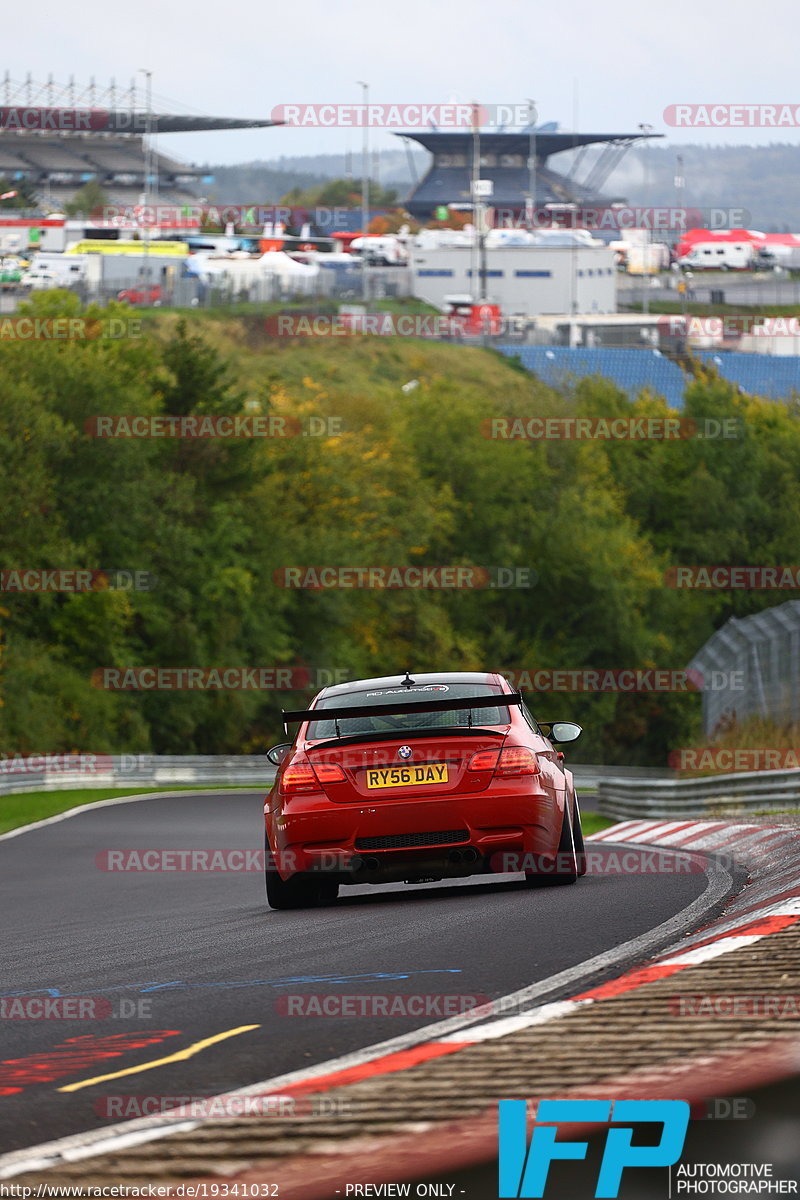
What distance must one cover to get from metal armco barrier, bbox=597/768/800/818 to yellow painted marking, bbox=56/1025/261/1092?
48.0ft

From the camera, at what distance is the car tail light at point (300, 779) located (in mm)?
10516

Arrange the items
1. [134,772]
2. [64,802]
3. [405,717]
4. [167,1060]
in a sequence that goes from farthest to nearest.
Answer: [134,772] < [64,802] < [405,717] < [167,1060]

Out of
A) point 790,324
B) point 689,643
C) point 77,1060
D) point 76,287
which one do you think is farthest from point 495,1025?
point 790,324

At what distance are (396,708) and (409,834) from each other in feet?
2.85

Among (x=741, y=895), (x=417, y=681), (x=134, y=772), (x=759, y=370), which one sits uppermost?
(x=759, y=370)

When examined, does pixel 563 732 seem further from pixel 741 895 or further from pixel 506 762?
pixel 741 895

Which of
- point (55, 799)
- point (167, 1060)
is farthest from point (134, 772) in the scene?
point (167, 1060)

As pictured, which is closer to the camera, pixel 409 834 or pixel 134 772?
pixel 409 834

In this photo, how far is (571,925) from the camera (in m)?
8.85

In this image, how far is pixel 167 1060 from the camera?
584 centimetres

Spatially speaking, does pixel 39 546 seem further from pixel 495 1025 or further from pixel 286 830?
pixel 495 1025

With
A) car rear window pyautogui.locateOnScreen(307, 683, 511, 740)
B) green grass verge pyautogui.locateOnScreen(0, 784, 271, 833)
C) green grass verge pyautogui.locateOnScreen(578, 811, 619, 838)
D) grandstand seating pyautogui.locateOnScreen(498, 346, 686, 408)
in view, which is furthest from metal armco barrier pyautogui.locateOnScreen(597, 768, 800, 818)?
grandstand seating pyautogui.locateOnScreen(498, 346, 686, 408)

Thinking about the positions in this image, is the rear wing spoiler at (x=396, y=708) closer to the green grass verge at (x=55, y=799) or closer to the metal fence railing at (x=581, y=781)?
the metal fence railing at (x=581, y=781)

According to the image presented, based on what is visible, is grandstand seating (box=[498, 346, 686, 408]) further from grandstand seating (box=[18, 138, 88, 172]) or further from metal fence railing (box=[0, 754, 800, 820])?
grandstand seating (box=[18, 138, 88, 172])
